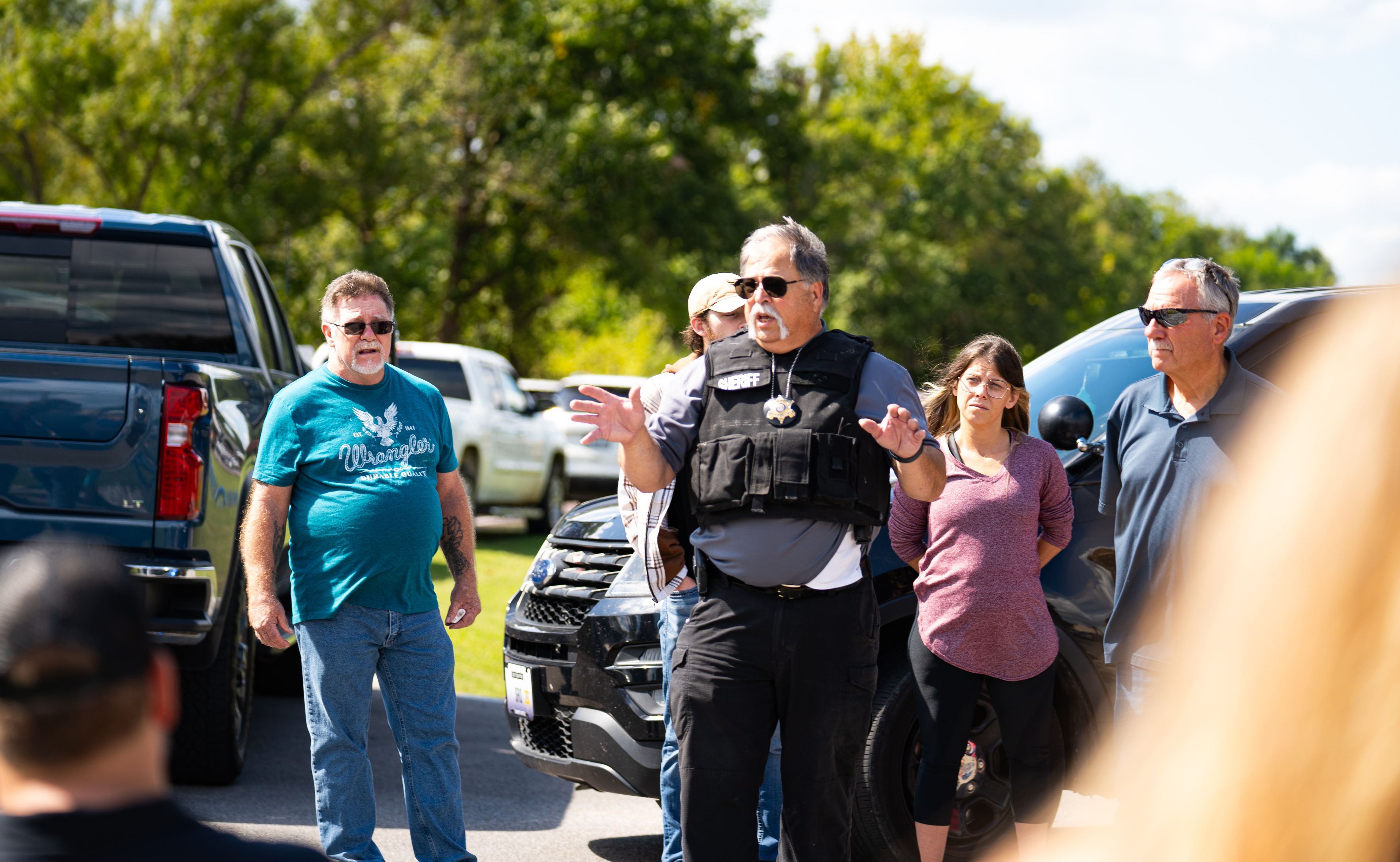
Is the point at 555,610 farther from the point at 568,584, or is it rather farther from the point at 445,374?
the point at 445,374

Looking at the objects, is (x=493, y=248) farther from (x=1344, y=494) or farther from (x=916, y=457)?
(x=1344, y=494)

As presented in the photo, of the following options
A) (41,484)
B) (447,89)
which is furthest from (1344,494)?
(447,89)

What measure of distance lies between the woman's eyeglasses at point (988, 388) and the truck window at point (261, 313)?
12.1ft

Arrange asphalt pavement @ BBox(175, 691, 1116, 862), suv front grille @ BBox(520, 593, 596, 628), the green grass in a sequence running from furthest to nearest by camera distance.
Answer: the green grass < asphalt pavement @ BBox(175, 691, 1116, 862) < suv front grille @ BBox(520, 593, 596, 628)

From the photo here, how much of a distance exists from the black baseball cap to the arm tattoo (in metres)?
3.26

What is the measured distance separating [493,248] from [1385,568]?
100 ft

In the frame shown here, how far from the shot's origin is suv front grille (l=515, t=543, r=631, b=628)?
5.02 meters

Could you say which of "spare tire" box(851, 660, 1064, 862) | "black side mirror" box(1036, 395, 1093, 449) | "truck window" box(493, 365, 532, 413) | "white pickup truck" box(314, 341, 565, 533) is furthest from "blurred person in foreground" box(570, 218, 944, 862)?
"truck window" box(493, 365, 532, 413)

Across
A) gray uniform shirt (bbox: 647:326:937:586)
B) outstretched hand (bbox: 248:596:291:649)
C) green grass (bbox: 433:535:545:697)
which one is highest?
gray uniform shirt (bbox: 647:326:937:586)

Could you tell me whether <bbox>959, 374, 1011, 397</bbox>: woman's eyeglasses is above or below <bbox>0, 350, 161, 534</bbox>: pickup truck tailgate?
above

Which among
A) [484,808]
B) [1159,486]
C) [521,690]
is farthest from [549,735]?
[1159,486]

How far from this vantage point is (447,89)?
90.7ft

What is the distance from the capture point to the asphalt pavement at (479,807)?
5.26 meters

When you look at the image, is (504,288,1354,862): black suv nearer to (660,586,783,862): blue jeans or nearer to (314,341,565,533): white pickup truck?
(660,586,783,862): blue jeans
